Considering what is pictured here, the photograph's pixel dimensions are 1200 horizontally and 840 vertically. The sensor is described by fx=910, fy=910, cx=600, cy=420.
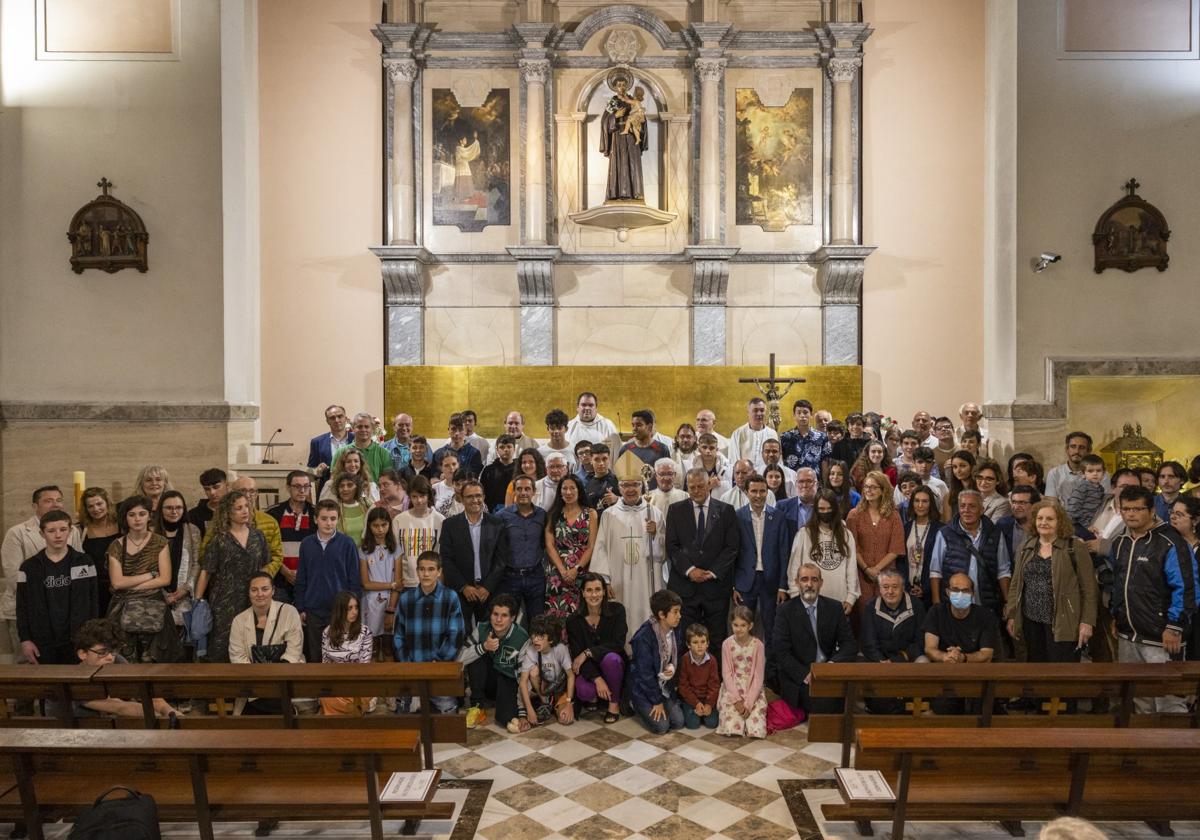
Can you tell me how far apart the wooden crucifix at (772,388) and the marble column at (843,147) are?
6.56 feet

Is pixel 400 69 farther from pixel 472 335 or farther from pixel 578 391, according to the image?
pixel 578 391

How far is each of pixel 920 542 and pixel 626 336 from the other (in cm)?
627

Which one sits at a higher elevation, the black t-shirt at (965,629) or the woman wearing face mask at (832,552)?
the woman wearing face mask at (832,552)

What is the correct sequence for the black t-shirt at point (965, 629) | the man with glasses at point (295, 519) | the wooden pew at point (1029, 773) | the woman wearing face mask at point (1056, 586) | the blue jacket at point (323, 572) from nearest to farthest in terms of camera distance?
1. the wooden pew at point (1029, 773)
2. the woman wearing face mask at point (1056, 586)
3. the black t-shirt at point (965, 629)
4. the blue jacket at point (323, 572)
5. the man with glasses at point (295, 519)

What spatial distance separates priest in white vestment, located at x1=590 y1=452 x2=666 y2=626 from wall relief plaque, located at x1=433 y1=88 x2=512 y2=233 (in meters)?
6.37

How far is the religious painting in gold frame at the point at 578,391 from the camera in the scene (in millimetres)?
11664

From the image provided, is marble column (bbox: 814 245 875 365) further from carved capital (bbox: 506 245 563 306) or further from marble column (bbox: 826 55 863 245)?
carved capital (bbox: 506 245 563 306)

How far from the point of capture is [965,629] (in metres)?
5.68

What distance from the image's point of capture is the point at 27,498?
8.48 metres

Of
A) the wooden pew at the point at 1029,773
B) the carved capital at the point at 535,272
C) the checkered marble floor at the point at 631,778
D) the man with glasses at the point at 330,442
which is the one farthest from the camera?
the carved capital at the point at 535,272

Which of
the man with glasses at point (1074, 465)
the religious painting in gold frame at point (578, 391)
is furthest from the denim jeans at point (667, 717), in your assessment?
the religious painting in gold frame at point (578, 391)

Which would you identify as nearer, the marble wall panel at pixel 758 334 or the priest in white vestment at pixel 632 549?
the priest in white vestment at pixel 632 549

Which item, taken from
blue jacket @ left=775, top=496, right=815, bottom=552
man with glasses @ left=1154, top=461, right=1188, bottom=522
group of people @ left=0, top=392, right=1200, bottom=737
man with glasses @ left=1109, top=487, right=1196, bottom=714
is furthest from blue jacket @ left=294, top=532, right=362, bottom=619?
man with glasses @ left=1154, top=461, right=1188, bottom=522

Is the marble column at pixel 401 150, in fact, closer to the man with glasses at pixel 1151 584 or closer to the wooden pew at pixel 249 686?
the wooden pew at pixel 249 686
